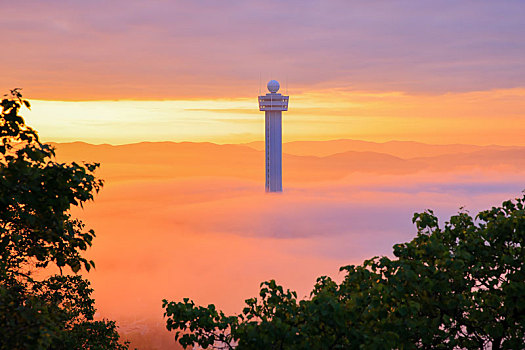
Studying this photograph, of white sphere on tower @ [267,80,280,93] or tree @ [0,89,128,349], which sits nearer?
tree @ [0,89,128,349]

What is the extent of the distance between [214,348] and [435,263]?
25.8ft

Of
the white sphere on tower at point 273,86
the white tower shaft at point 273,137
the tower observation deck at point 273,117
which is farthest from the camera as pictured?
the white tower shaft at point 273,137

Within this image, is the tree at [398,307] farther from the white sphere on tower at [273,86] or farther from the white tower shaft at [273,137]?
the white sphere on tower at [273,86]

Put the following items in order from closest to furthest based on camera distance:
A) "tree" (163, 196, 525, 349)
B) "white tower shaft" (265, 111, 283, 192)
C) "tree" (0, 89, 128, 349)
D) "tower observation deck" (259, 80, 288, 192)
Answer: "tree" (0, 89, 128, 349) → "tree" (163, 196, 525, 349) → "tower observation deck" (259, 80, 288, 192) → "white tower shaft" (265, 111, 283, 192)

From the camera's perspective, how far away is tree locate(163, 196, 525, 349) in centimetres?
1481

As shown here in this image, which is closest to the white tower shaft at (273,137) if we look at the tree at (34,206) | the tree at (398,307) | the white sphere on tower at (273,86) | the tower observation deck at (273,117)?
the tower observation deck at (273,117)

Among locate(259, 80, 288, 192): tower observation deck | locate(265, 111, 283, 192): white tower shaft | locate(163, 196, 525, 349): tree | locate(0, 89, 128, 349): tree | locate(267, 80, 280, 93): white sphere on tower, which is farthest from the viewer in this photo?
locate(265, 111, 283, 192): white tower shaft

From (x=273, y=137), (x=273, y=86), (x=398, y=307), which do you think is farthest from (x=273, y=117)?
(x=398, y=307)

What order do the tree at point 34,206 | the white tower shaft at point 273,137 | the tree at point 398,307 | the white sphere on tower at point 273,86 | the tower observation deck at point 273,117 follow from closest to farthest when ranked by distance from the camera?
1. the tree at point 34,206
2. the tree at point 398,307
3. the tower observation deck at point 273,117
4. the white sphere on tower at point 273,86
5. the white tower shaft at point 273,137

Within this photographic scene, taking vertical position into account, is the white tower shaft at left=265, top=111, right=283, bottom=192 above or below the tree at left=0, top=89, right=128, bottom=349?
above

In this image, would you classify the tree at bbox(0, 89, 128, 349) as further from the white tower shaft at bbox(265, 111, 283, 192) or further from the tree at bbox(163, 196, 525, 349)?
the white tower shaft at bbox(265, 111, 283, 192)

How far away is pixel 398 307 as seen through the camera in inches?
631

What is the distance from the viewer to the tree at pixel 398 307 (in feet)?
48.6

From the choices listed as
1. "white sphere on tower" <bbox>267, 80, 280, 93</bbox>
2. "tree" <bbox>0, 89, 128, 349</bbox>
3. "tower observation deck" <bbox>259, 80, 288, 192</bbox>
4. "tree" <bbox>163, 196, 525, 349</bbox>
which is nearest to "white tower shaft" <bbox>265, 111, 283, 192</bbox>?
"tower observation deck" <bbox>259, 80, 288, 192</bbox>
